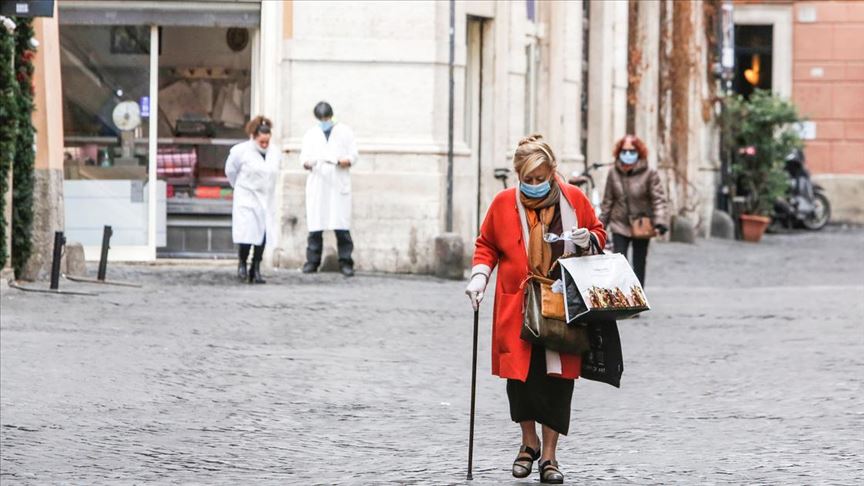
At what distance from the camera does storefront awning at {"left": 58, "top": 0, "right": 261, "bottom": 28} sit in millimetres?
21016

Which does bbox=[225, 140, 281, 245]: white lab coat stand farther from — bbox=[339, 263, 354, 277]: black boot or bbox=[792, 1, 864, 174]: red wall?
bbox=[792, 1, 864, 174]: red wall

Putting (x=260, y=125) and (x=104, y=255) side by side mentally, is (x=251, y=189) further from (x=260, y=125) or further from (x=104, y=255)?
(x=104, y=255)

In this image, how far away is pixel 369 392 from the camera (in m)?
11.7

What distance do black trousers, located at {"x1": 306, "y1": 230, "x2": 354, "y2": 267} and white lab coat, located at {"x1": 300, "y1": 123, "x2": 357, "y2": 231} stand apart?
10cm

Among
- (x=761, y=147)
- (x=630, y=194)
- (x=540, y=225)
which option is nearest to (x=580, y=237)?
(x=540, y=225)

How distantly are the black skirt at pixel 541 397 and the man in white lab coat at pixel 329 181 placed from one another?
11443 millimetres

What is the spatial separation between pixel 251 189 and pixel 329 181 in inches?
52.4

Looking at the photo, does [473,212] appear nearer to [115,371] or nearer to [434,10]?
[434,10]

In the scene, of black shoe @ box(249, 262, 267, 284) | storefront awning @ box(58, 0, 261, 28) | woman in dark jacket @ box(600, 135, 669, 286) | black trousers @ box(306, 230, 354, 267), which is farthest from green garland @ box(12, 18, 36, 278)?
woman in dark jacket @ box(600, 135, 669, 286)

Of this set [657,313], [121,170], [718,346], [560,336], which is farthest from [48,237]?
[560,336]

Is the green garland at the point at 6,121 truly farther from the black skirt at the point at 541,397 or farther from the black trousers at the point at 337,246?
the black skirt at the point at 541,397

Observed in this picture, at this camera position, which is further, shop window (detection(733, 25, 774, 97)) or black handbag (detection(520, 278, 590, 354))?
shop window (detection(733, 25, 774, 97))

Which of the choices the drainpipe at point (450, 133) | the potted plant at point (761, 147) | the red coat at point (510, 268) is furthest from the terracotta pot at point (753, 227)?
the red coat at point (510, 268)

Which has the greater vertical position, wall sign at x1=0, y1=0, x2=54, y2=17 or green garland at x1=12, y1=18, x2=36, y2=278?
wall sign at x1=0, y1=0, x2=54, y2=17
